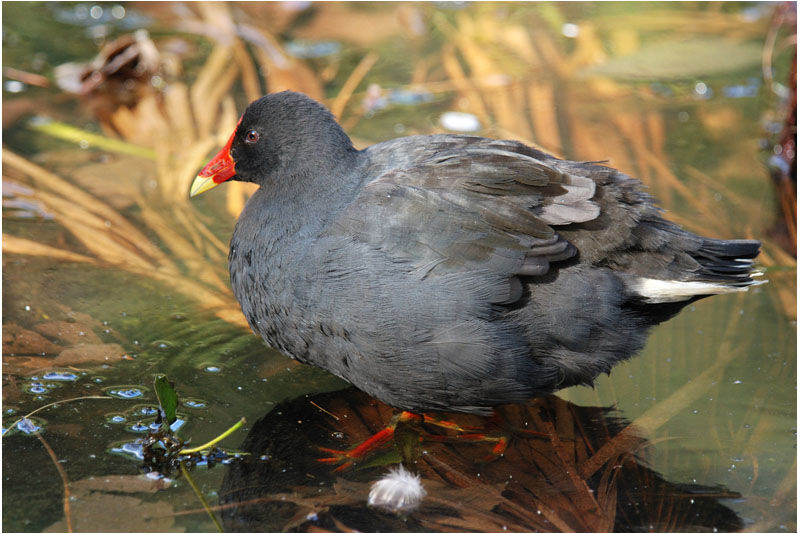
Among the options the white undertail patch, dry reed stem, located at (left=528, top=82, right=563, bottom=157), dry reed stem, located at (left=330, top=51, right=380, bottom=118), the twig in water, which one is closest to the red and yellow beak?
the twig in water

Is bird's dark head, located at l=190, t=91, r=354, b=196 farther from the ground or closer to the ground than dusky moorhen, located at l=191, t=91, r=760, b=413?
farther from the ground

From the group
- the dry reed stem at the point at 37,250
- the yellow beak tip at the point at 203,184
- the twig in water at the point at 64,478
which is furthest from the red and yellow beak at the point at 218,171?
the twig in water at the point at 64,478

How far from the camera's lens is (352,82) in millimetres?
5969

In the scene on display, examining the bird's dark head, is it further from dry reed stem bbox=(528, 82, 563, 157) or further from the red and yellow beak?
dry reed stem bbox=(528, 82, 563, 157)

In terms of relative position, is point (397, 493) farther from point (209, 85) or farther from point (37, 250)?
point (209, 85)

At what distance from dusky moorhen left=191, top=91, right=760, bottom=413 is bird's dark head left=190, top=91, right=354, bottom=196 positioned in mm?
16

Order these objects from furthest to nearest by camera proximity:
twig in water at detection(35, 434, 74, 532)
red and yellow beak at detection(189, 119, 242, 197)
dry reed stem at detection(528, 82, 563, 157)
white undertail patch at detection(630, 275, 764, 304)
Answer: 1. dry reed stem at detection(528, 82, 563, 157)
2. red and yellow beak at detection(189, 119, 242, 197)
3. white undertail patch at detection(630, 275, 764, 304)
4. twig in water at detection(35, 434, 74, 532)

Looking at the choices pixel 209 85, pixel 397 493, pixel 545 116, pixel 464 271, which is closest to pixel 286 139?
pixel 464 271

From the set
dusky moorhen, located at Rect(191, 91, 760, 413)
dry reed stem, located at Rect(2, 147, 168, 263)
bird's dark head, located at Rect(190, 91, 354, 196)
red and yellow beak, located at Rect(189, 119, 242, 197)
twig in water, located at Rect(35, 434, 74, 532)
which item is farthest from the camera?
dry reed stem, located at Rect(2, 147, 168, 263)

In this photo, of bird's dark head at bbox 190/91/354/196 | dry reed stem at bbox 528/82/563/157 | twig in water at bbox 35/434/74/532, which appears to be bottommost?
dry reed stem at bbox 528/82/563/157

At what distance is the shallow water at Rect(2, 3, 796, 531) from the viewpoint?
2887 millimetres

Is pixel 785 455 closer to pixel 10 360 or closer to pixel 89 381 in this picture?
pixel 89 381

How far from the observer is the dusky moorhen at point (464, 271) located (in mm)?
2984

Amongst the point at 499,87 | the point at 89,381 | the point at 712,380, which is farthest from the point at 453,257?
the point at 499,87
